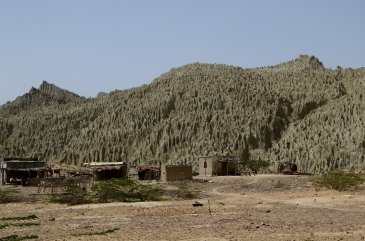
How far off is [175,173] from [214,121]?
96.2 ft

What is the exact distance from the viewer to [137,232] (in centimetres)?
1903

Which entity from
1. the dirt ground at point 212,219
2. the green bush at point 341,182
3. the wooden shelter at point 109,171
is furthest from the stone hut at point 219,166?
the dirt ground at point 212,219

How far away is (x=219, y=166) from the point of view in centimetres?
6006

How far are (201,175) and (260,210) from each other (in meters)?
35.6

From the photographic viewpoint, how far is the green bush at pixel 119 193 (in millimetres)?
31781

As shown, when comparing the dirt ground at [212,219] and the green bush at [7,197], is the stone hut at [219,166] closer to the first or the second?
the dirt ground at [212,219]

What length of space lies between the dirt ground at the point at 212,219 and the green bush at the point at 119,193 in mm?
1795

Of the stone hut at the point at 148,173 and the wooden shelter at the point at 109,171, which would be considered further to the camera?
the stone hut at the point at 148,173

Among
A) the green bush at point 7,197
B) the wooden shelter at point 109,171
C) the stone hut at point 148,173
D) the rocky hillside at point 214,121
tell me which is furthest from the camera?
the rocky hillside at point 214,121

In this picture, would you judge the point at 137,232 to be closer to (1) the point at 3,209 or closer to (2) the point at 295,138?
(1) the point at 3,209

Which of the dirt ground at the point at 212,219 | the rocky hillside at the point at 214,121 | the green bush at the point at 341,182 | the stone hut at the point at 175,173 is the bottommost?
the dirt ground at the point at 212,219

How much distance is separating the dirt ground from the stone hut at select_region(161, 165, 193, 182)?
53.1 ft

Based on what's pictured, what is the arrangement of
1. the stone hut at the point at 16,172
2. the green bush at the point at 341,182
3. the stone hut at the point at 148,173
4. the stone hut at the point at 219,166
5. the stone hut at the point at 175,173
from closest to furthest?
the green bush at the point at 341,182
the stone hut at the point at 16,172
the stone hut at the point at 175,173
the stone hut at the point at 148,173
the stone hut at the point at 219,166

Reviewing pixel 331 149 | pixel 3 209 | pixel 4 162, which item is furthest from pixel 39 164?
pixel 331 149
